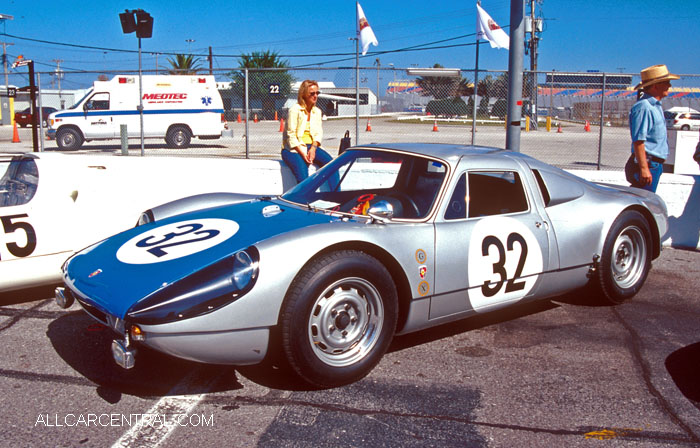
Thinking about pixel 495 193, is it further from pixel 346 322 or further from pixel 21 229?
pixel 21 229

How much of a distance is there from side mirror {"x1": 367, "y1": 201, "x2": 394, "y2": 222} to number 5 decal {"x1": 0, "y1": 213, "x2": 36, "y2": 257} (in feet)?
7.97

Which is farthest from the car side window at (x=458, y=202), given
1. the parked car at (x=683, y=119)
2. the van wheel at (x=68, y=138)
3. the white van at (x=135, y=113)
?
the parked car at (x=683, y=119)

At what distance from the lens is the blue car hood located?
9.92 ft

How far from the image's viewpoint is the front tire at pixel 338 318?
3.02 m

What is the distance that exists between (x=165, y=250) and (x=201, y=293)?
565 mm

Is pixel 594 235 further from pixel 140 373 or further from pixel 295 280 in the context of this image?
pixel 140 373

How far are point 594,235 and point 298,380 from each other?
2.37 m

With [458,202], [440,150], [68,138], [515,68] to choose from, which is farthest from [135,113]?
[458,202]

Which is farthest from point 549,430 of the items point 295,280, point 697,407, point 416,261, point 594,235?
point 594,235

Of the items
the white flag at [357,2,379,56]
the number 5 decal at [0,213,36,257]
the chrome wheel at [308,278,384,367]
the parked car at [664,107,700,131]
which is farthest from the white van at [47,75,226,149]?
the parked car at [664,107,700,131]

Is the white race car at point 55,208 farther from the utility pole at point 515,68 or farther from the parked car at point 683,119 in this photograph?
the parked car at point 683,119

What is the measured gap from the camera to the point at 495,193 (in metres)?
4.11

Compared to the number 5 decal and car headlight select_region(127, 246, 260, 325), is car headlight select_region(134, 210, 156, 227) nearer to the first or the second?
the number 5 decal

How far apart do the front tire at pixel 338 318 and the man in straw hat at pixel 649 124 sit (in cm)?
340
